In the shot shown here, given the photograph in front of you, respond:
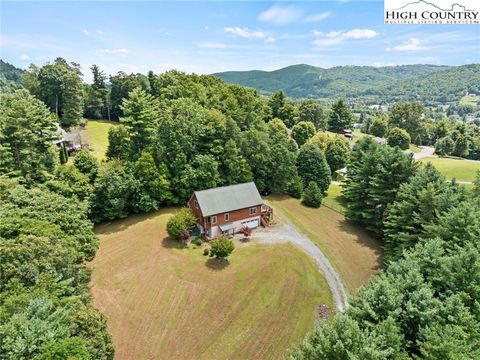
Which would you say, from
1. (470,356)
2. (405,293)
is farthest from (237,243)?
(470,356)

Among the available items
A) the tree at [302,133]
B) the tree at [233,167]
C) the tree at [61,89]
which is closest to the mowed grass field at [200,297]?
the tree at [233,167]

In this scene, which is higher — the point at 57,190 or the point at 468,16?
the point at 468,16

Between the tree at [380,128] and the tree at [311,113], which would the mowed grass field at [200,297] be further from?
the tree at [380,128]

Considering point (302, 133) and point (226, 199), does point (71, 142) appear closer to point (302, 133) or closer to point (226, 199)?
point (226, 199)

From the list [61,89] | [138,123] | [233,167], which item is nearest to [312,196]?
[233,167]

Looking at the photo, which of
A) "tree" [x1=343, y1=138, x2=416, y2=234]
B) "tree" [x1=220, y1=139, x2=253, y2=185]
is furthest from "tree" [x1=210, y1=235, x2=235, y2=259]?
"tree" [x1=343, y1=138, x2=416, y2=234]

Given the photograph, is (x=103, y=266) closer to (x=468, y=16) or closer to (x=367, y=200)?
(x=367, y=200)
